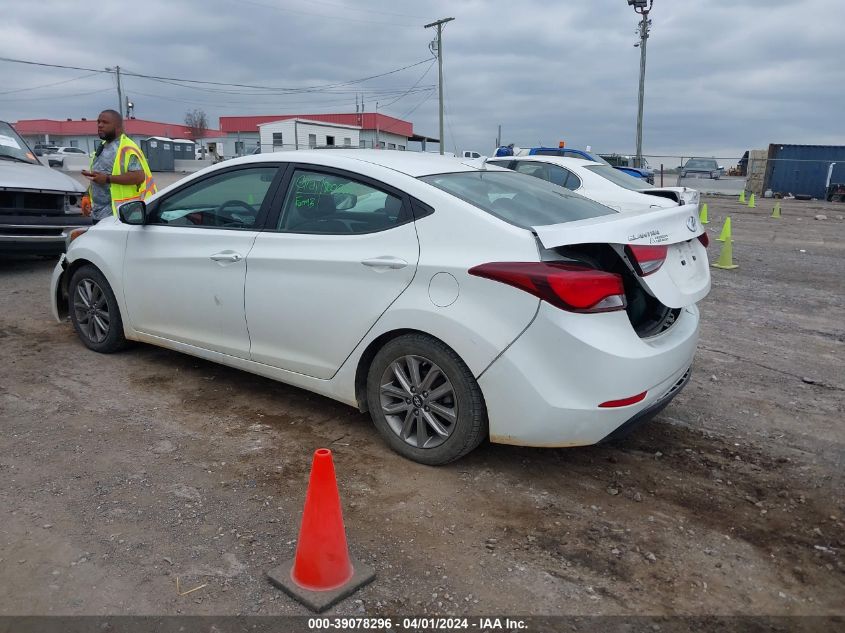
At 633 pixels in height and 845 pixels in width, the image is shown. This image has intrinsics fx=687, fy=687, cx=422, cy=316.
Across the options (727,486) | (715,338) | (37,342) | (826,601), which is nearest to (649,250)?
(727,486)

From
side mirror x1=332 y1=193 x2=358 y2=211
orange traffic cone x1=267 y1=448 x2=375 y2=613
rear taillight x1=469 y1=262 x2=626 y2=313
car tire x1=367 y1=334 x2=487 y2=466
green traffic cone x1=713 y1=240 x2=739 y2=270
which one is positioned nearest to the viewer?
orange traffic cone x1=267 y1=448 x2=375 y2=613

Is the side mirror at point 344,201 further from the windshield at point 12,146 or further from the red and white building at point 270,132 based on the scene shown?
the red and white building at point 270,132

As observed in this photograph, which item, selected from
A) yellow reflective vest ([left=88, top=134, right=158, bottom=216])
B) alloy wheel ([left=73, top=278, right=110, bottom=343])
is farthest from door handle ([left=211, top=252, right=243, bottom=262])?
yellow reflective vest ([left=88, top=134, right=158, bottom=216])

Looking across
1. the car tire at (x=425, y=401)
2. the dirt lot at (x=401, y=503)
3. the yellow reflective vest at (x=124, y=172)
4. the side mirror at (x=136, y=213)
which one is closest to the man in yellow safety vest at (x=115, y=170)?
the yellow reflective vest at (x=124, y=172)

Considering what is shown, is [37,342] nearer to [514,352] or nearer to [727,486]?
[514,352]

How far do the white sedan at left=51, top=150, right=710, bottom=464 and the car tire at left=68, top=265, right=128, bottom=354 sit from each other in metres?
0.61

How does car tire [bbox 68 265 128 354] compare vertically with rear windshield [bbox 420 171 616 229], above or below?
below

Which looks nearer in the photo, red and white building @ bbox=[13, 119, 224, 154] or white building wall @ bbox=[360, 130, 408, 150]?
white building wall @ bbox=[360, 130, 408, 150]

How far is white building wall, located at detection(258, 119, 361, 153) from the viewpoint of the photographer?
147 feet

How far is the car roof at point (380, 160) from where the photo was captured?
3852mm

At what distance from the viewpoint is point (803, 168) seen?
103 feet

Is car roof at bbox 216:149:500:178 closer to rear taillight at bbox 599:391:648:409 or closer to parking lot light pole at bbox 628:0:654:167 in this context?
rear taillight at bbox 599:391:648:409

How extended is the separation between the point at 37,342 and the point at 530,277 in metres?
4.45

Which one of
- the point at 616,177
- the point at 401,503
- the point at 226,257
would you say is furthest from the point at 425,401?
the point at 616,177
